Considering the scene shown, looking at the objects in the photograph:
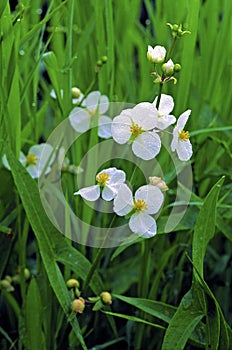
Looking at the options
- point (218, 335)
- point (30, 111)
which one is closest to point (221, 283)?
point (218, 335)

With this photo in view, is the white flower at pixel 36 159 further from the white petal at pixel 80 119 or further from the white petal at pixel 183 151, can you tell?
the white petal at pixel 183 151

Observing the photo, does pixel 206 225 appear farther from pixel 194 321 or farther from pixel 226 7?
pixel 226 7

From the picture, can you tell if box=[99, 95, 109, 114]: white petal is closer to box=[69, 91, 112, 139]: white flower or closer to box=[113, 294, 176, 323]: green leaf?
box=[69, 91, 112, 139]: white flower

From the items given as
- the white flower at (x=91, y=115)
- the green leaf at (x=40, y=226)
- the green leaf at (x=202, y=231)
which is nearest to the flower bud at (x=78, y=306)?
the green leaf at (x=40, y=226)

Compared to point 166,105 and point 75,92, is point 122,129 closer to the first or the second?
point 166,105

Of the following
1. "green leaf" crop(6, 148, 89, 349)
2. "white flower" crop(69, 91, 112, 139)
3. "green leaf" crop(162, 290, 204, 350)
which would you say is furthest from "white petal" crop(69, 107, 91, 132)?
"green leaf" crop(162, 290, 204, 350)

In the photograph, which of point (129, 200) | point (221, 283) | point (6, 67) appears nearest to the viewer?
point (129, 200)
